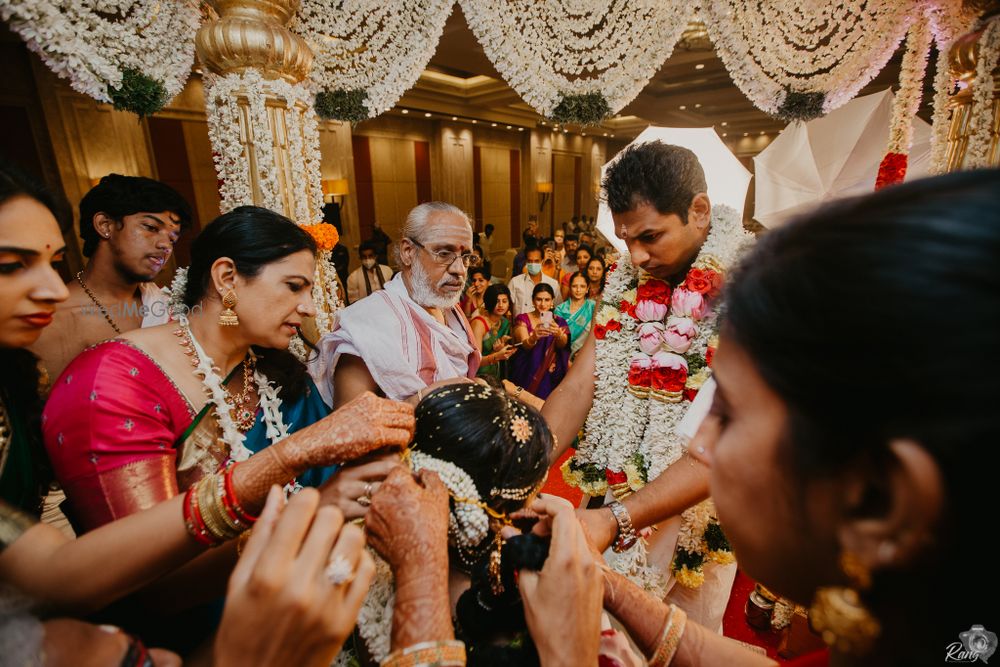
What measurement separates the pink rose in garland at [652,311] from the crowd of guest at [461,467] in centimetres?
21

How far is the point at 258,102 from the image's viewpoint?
8.12 ft

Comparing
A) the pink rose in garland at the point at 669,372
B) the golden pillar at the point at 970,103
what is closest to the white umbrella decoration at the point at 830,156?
the golden pillar at the point at 970,103

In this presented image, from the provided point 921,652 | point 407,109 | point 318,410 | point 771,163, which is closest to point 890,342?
point 921,652

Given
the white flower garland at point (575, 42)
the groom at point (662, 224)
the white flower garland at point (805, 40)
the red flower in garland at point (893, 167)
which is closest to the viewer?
the groom at point (662, 224)

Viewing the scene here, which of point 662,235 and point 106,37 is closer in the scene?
point 662,235

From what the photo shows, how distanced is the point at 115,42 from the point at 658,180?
2796 millimetres

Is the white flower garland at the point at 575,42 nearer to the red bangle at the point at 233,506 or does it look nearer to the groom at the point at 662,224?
the groom at the point at 662,224

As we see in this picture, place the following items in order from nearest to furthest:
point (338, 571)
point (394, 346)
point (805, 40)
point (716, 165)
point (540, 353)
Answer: point (338, 571) → point (394, 346) → point (805, 40) → point (716, 165) → point (540, 353)

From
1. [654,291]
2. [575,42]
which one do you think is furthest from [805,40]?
[654,291]

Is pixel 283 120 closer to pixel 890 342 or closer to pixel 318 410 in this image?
pixel 318 410

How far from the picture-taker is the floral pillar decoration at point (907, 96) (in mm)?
4012

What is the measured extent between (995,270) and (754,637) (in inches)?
138

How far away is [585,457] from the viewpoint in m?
2.33

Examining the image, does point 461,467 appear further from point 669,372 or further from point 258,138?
point 258,138
